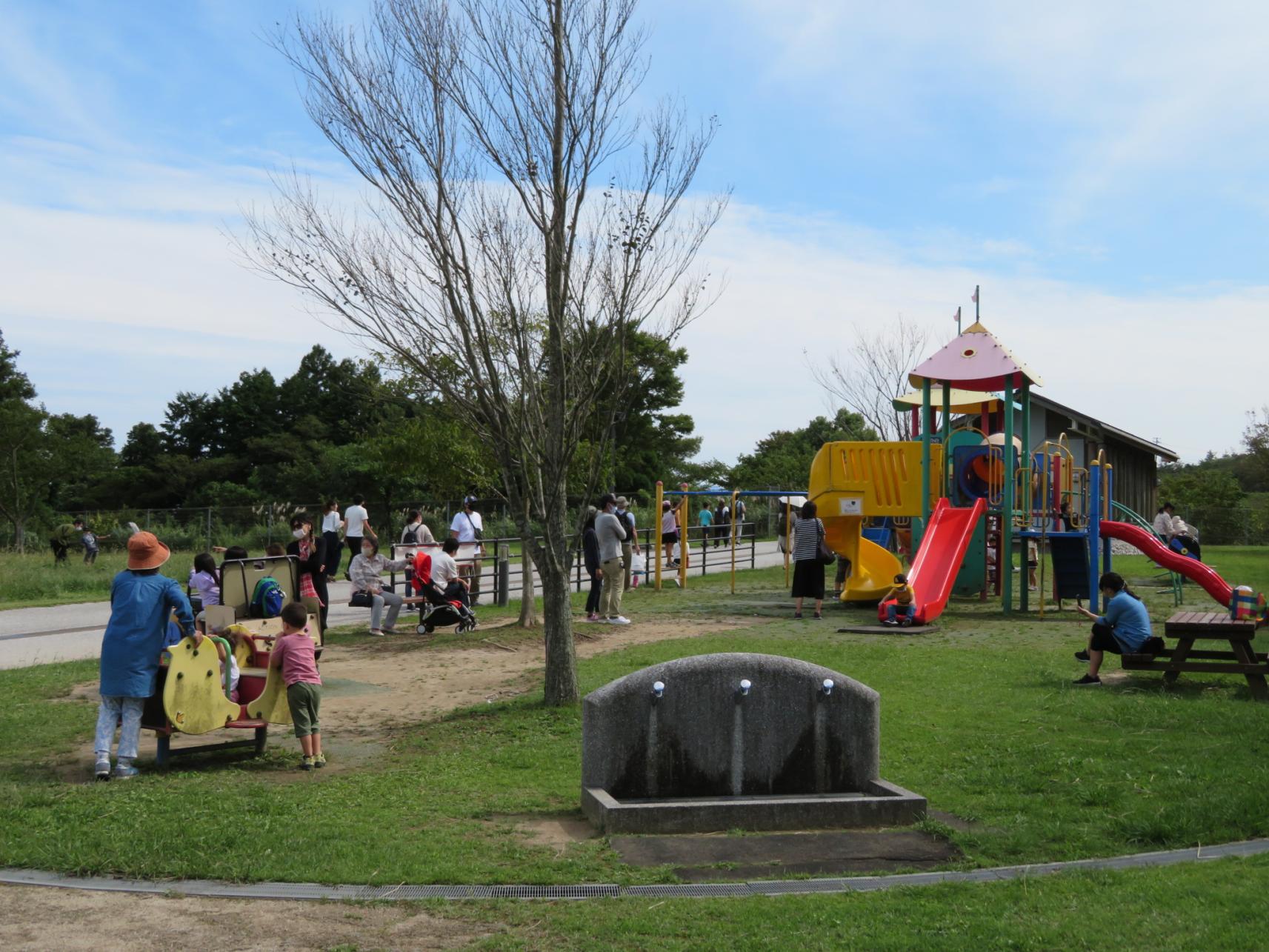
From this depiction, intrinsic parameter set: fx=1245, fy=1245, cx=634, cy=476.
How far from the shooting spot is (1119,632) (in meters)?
11.8

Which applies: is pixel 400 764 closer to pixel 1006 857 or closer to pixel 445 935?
pixel 445 935

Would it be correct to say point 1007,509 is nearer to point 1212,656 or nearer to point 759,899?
point 1212,656

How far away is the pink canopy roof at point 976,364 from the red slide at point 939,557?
83.9 inches

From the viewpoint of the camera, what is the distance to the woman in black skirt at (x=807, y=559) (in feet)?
59.5

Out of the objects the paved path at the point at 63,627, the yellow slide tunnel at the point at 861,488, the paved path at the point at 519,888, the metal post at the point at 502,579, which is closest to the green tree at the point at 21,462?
the paved path at the point at 63,627

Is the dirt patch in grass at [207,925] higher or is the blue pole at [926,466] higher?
the blue pole at [926,466]

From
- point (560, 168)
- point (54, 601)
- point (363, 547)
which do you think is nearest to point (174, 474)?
point (54, 601)

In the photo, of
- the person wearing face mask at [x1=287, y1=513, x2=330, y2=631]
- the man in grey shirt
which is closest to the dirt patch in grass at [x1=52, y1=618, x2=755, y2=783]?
the man in grey shirt

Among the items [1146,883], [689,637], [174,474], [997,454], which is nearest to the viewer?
[1146,883]

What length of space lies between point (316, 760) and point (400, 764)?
22.7 inches

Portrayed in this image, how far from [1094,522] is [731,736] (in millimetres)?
12745

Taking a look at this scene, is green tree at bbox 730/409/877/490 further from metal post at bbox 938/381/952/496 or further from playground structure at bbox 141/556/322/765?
playground structure at bbox 141/556/322/765

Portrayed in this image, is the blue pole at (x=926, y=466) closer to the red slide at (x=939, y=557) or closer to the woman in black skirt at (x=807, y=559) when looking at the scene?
the red slide at (x=939, y=557)

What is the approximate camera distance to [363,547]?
54.4 ft
